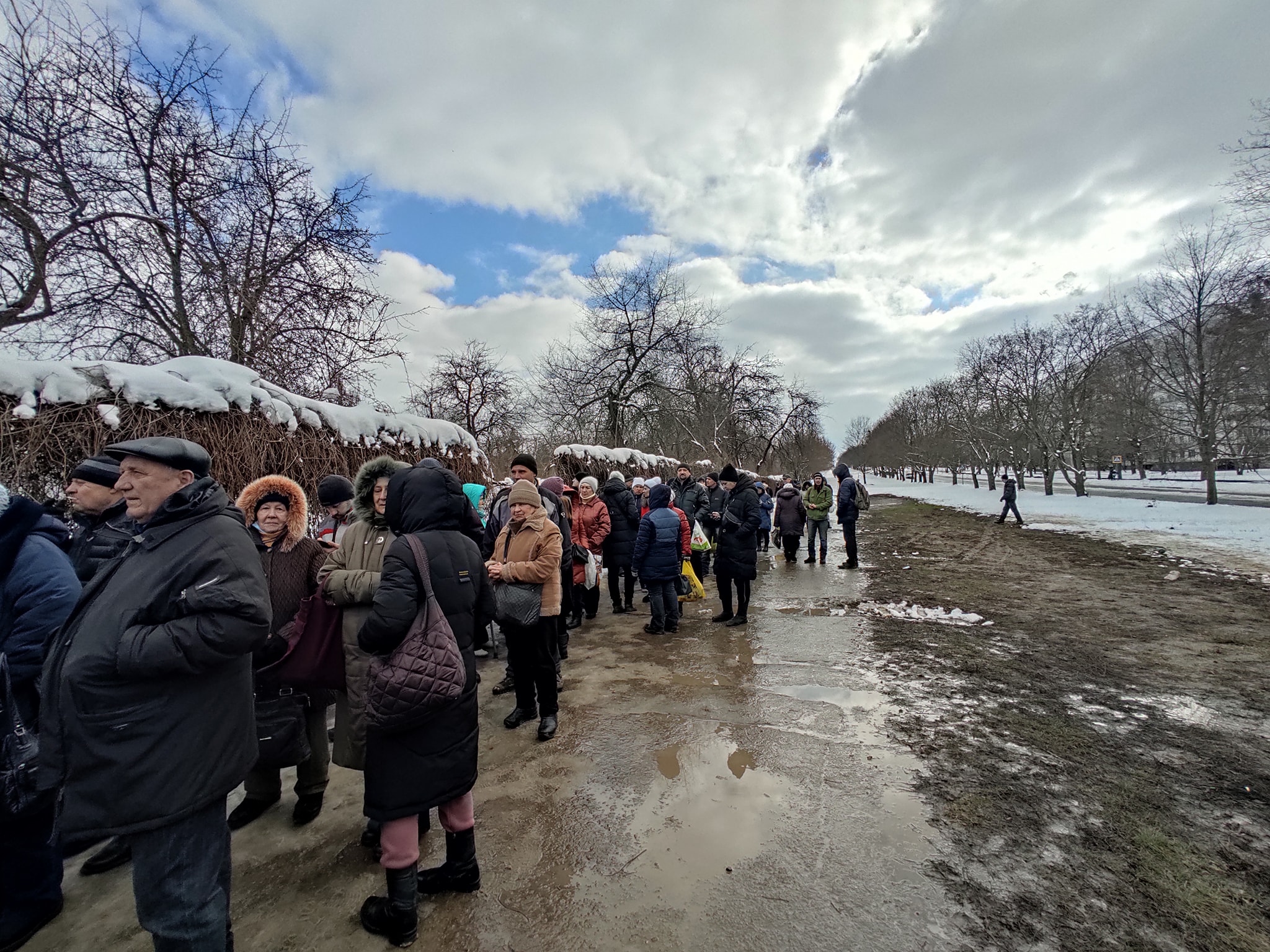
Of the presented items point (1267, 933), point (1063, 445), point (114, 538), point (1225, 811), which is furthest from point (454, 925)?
point (1063, 445)

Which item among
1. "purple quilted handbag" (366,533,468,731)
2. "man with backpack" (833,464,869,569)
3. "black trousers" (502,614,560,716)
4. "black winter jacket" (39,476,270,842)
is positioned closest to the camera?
"black winter jacket" (39,476,270,842)

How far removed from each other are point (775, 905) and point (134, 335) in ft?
30.0

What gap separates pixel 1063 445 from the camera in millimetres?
30734

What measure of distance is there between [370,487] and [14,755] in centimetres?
166

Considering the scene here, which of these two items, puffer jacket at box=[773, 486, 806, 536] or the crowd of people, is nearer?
the crowd of people

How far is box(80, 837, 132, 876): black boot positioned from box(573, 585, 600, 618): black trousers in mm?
4498

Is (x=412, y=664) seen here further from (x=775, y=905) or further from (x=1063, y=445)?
(x=1063, y=445)

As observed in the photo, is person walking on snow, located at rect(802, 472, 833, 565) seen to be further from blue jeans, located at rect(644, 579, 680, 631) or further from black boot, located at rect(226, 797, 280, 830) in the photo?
black boot, located at rect(226, 797, 280, 830)

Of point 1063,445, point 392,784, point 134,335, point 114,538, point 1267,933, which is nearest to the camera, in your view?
point 1267,933

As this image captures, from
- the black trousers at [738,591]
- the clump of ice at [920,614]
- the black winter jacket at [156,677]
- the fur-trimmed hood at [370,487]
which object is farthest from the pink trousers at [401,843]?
the clump of ice at [920,614]

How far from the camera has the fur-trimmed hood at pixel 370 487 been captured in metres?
2.88

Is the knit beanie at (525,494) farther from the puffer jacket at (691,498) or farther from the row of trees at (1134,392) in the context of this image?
the row of trees at (1134,392)

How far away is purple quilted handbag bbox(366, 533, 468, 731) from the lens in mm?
2070

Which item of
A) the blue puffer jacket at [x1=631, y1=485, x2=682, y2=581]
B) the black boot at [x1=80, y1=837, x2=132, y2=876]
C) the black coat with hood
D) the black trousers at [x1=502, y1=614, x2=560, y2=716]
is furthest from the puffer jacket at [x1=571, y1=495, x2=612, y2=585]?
the black boot at [x1=80, y1=837, x2=132, y2=876]
